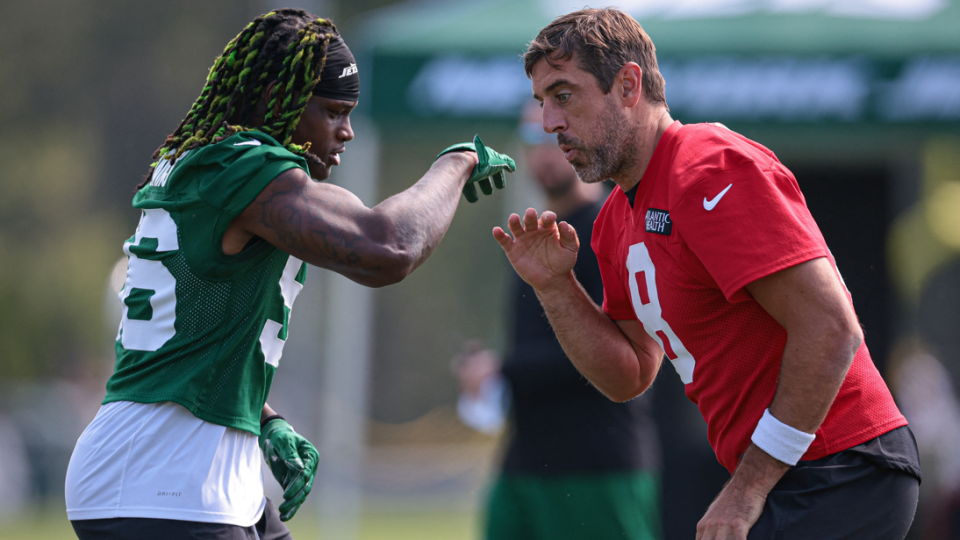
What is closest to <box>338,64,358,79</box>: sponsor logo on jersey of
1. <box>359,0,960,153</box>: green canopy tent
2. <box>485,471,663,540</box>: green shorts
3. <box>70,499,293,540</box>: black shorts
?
<box>70,499,293,540</box>: black shorts

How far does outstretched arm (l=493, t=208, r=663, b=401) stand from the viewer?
3285 millimetres

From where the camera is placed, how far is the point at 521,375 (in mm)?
4457

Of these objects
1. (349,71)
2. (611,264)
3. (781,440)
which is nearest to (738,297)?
(781,440)

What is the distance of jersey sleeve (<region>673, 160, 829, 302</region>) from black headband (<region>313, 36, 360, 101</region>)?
3.22 feet

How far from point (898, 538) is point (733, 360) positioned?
0.63m

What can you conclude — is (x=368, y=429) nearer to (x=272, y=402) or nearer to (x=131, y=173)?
(x=272, y=402)

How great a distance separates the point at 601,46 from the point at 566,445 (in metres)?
1.90

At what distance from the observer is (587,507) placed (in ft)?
14.2

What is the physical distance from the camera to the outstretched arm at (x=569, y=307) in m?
3.29

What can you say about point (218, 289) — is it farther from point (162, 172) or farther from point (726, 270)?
point (726, 270)

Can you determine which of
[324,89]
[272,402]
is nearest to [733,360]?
[324,89]

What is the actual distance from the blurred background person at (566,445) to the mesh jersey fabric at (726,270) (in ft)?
4.46

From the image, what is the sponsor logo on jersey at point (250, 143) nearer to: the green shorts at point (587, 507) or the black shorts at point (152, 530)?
the black shorts at point (152, 530)

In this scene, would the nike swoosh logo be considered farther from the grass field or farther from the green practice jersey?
the grass field
